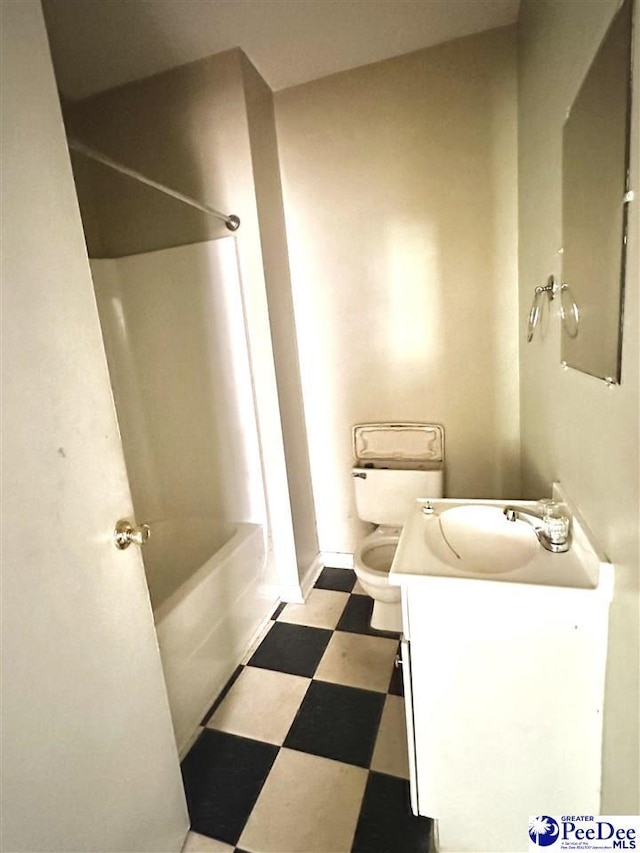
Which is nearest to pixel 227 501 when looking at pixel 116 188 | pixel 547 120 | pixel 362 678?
pixel 362 678

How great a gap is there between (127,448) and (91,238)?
1.06 m

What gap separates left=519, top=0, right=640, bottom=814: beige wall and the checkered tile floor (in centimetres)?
62

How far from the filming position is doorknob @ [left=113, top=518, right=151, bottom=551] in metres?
0.88

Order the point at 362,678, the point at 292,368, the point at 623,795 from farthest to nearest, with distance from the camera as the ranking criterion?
the point at 292,368 < the point at 362,678 < the point at 623,795

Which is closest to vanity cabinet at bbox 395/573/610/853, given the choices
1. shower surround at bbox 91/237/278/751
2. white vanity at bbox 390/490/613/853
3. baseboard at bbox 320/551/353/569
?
white vanity at bbox 390/490/613/853

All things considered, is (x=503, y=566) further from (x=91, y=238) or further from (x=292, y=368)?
(x=91, y=238)

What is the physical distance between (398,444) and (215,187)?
1445mm

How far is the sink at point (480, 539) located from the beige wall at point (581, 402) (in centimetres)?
18

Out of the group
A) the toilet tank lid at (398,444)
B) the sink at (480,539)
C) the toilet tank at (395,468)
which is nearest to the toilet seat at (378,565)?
the toilet tank at (395,468)

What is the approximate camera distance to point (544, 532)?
0.99m

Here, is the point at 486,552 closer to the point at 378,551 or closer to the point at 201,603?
the point at 378,551

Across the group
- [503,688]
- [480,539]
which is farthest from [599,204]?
[503,688]

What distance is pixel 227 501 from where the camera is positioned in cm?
204

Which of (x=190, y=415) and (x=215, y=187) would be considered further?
(x=190, y=415)
